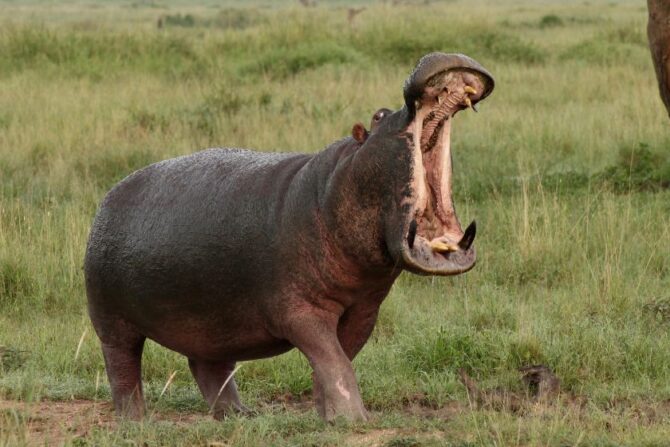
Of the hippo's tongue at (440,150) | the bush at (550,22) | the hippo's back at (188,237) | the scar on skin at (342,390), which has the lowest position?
the bush at (550,22)

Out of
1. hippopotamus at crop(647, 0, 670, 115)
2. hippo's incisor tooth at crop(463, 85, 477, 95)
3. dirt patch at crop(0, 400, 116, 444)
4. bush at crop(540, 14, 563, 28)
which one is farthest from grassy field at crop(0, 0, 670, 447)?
bush at crop(540, 14, 563, 28)

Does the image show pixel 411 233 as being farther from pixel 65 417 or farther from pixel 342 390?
pixel 65 417

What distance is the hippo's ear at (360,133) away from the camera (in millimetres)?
3961

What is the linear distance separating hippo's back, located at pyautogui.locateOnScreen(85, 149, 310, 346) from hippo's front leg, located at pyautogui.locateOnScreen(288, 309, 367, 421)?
8.7 inches

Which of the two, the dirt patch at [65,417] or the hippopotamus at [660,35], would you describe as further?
the hippopotamus at [660,35]

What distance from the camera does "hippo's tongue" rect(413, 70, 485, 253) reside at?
3.77 m

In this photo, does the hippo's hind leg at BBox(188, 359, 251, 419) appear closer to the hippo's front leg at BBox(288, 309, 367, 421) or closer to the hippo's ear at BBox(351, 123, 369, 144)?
the hippo's front leg at BBox(288, 309, 367, 421)

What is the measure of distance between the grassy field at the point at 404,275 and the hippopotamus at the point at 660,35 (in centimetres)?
122

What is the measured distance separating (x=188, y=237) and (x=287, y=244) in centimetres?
44

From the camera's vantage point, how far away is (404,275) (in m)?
7.25

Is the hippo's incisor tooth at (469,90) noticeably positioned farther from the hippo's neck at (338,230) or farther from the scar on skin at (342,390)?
the scar on skin at (342,390)

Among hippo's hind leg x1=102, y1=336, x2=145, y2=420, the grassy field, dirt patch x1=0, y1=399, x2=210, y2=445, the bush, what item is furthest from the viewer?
the bush

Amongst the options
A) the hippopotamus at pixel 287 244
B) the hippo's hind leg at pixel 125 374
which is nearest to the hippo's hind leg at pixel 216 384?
the hippopotamus at pixel 287 244

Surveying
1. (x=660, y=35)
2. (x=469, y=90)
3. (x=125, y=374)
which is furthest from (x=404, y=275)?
(x=469, y=90)
